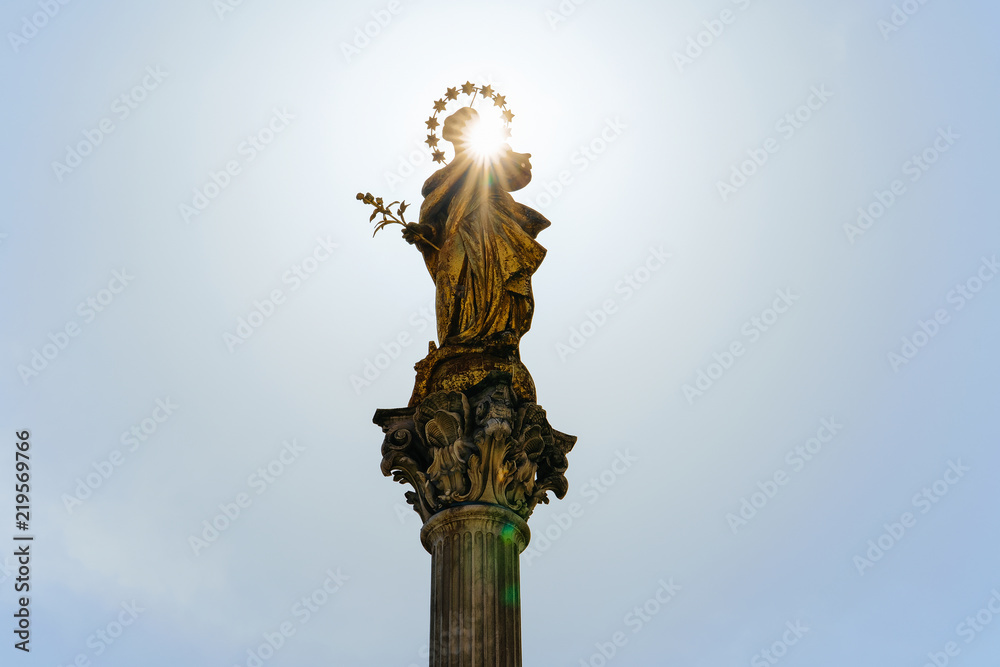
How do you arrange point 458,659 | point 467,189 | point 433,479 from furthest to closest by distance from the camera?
point 467,189 → point 433,479 → point 458,659

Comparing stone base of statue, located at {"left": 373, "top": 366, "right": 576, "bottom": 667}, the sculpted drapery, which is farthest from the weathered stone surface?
the sculpted drapery

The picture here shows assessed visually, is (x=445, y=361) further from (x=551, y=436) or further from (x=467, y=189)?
(x=467, y=189)

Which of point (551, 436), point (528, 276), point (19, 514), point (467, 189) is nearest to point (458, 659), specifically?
point (551, 436)

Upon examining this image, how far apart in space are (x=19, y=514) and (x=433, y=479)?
882cm

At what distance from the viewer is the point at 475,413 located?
1285 cm

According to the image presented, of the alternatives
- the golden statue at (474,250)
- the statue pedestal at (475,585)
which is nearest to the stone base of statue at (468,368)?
the golden statue at (474,250)

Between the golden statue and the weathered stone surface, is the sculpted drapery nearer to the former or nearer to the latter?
the golden statue

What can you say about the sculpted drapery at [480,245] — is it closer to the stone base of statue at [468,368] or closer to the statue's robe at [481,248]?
the statue's robe at [481,248]

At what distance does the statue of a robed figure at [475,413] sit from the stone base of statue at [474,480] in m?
0.01

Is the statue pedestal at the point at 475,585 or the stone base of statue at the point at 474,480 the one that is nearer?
the statue pedestal at the point at 475,585

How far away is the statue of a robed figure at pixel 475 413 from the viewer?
1183 cm

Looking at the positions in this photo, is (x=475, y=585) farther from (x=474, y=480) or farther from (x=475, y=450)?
(x=475, y=450)

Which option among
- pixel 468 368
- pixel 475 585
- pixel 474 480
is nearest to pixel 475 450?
pixel 474 480

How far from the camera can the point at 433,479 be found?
494 inches
